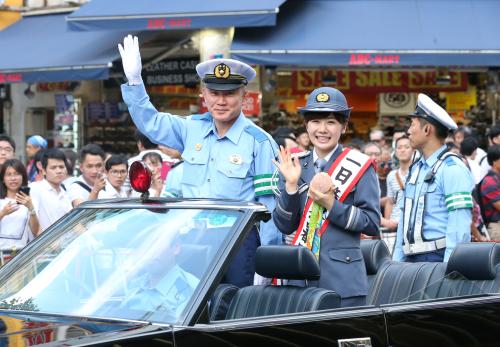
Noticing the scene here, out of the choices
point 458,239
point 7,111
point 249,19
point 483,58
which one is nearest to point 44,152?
point 458,239

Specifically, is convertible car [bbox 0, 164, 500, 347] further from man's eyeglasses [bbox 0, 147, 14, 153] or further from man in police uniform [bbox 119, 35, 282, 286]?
man's eyeglasses [bbox 0, 147, 14, 153]

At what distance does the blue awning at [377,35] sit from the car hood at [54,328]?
444 inches

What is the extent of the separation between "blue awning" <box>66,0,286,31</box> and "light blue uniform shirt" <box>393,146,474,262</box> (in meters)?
8.94

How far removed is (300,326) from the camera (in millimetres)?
4285

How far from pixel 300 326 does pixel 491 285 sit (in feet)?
4.19

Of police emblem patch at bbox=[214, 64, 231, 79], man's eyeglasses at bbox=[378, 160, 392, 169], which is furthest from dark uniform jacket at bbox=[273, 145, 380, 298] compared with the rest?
man's eyeglasses at bbox=[378, 160, 392, 169]

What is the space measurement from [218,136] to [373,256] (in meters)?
1.15

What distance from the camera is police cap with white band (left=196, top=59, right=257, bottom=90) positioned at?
6168 millimetres

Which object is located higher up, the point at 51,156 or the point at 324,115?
the point at 324,115

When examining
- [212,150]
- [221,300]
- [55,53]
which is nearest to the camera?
[221,300]

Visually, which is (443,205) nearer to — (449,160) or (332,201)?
(449,160)

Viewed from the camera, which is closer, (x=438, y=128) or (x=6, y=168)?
(x=438, y=128)

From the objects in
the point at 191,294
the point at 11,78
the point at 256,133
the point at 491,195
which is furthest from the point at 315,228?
the point at 11,78

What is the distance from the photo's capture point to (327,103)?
5.69 meters
